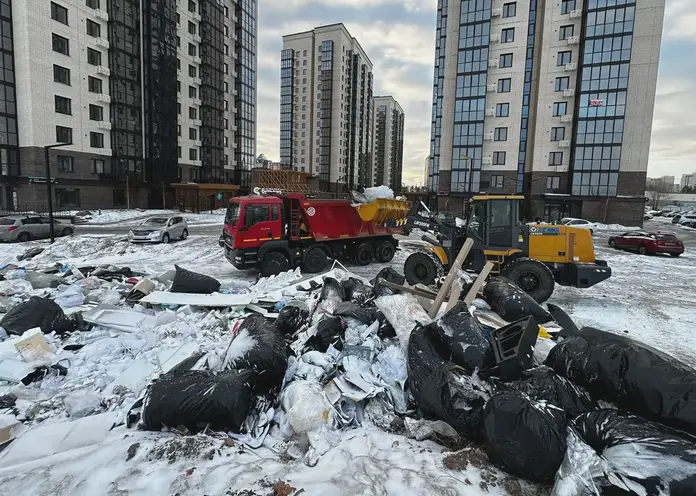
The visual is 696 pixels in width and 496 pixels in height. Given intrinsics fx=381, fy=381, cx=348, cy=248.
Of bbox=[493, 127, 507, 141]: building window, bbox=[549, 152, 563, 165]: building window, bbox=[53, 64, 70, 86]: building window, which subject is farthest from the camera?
bbox=[493, 127, 507, 141]: building window

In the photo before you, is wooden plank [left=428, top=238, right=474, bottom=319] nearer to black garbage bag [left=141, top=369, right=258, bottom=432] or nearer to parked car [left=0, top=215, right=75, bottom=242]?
black garbage bag [left=141, top=369, right=258, bottom=432]

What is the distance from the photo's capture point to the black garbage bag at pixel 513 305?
5.95 metres

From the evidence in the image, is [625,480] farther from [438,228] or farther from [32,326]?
[438,228]

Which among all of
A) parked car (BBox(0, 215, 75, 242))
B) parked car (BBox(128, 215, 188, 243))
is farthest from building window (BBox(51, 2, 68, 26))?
parked car (BBox(128, 215, 188, 243))

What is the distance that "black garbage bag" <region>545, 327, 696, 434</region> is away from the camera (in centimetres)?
270

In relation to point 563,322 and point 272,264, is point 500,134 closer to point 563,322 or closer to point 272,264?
point 272,264

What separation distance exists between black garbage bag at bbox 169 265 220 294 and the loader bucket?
590 centimetres

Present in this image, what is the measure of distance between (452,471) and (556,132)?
4338cm

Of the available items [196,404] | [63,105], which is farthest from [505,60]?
[196,404]

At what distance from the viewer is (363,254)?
13.4 metres

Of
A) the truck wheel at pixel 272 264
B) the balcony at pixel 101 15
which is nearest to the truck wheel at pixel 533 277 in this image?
the truck wheel at pixel 272 264

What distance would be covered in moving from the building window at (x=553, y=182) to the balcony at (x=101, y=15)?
45.7m

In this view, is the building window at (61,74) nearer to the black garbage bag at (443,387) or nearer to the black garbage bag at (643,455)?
the black garbage bag at (443,387)

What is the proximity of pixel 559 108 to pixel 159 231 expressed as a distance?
38.9 metres
